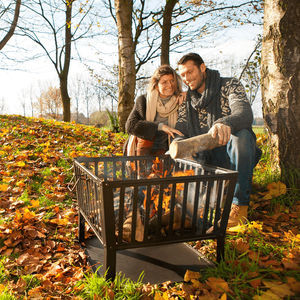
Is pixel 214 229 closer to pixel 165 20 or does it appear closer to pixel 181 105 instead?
pixel 181 105

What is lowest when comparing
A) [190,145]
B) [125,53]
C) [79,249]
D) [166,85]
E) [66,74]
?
[79,249]

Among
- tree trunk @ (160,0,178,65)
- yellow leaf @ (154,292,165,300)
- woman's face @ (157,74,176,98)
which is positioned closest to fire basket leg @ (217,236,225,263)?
yellow leaf @ (154,292,165,300)

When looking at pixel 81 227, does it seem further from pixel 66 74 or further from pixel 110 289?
pixel 66 74

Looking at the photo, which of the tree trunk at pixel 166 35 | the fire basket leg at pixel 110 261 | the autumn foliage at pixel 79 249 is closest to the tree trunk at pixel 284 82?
the autumn foliage at pixel 79 249

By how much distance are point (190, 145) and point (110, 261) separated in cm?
96

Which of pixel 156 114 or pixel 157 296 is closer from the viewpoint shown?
pixel 157 296

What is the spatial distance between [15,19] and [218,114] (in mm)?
9888

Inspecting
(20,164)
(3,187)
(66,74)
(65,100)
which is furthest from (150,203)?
(66,74)

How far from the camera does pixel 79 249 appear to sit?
212 centimetres

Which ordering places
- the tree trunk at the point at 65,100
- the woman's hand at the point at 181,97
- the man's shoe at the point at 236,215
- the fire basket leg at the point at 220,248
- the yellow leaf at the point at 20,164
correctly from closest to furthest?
the fire basket leg at the point at 220,248, the man's shoe at the point at 236,215, the woman's hand at the point at 181,97, the yellow leaf at the point at 20,164, the tree trunk at the point at 65,100

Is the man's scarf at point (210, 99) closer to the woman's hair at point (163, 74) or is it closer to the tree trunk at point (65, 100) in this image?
the woman's hair at point (163, 74)

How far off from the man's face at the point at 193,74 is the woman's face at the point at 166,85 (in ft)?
1.54

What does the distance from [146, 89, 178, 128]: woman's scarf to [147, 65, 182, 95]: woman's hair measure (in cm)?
7

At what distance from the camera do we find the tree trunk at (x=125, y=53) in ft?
19.0
